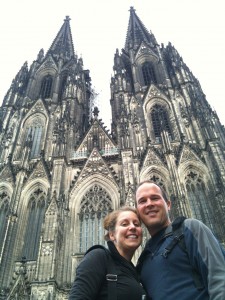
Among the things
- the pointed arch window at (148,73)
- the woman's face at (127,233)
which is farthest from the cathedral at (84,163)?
the woman's face at (127,233)

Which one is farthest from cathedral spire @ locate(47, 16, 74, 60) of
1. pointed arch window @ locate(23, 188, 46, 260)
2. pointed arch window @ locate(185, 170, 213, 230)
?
pointed arch window @ locate(185, 170, 213, 230)

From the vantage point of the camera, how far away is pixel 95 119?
21625 mm

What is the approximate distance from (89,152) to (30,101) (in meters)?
8.28

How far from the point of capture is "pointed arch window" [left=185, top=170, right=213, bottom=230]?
14.9 meters

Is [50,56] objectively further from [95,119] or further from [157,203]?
[157,203]

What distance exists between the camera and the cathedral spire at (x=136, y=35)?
2971 centimetres

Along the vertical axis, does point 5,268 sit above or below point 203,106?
below

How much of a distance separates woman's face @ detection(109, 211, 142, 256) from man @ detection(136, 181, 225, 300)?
136 mm

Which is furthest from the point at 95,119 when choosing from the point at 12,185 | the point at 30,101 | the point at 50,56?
the point at 50,56

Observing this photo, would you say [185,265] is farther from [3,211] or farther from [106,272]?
[3,211]

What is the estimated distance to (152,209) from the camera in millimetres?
2979

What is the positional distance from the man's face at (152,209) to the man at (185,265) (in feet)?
0.03

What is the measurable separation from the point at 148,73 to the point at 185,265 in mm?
24912

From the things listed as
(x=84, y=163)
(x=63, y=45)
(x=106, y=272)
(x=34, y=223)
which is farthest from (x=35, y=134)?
(x=106, y=272)
